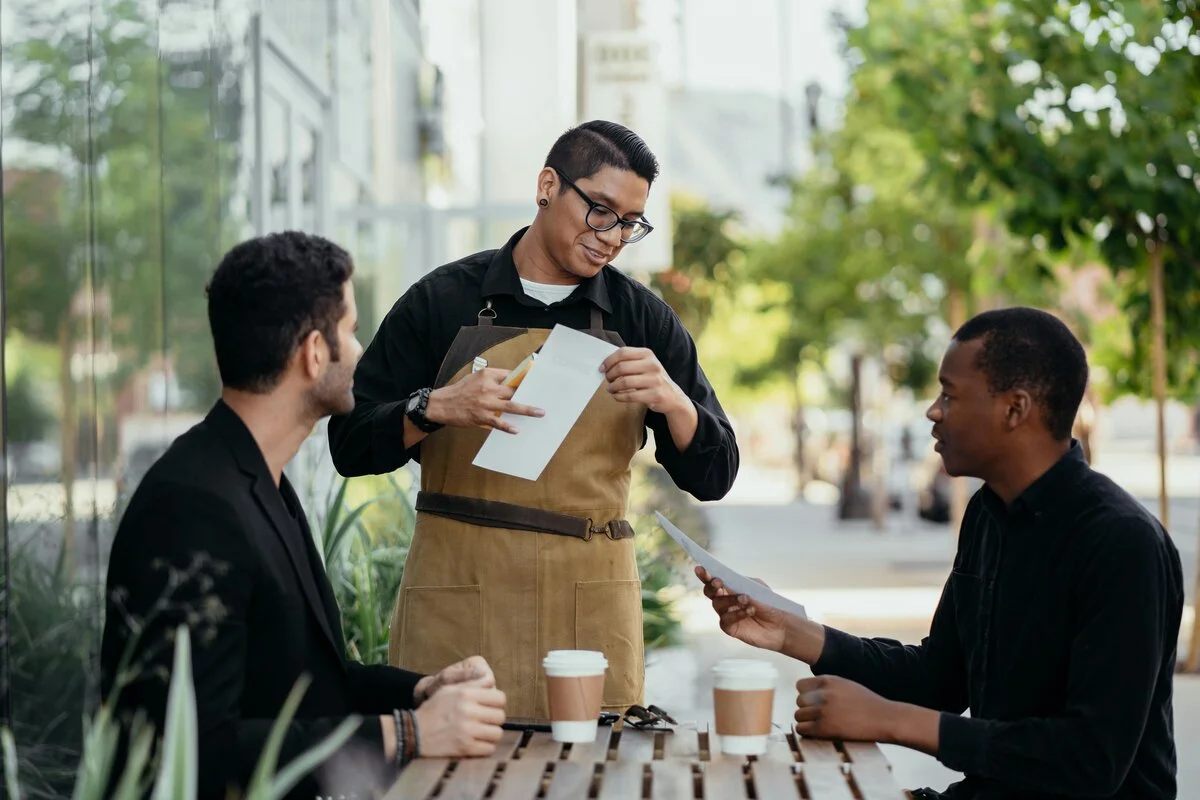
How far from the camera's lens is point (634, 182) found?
357 cm

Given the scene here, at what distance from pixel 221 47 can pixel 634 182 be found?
360 centimetres

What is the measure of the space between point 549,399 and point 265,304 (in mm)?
881

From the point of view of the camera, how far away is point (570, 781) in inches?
98.5

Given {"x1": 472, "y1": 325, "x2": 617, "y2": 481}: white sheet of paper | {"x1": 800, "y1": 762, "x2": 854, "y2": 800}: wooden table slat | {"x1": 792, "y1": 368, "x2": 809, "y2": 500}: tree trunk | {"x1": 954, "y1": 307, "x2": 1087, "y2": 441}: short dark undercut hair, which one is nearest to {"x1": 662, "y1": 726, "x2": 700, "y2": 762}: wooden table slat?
{"x1": 800, "y1": 762, "x2": 854, "y2": 800}: wooden table slat

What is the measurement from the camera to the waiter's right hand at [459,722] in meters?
2.59

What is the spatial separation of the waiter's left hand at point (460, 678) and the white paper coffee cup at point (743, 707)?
383 mm

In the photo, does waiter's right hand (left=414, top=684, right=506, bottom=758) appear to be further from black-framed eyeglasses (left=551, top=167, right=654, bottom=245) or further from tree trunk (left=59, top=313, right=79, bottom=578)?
tree trunk (left=59, top=313, right=79, bottom=578)

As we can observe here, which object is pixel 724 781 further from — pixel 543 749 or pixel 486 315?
pixel 486 315

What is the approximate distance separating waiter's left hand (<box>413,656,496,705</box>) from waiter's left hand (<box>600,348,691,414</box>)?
0.68 meters

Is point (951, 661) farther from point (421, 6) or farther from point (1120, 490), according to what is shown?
point (421, 6)

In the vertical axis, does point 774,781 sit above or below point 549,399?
below

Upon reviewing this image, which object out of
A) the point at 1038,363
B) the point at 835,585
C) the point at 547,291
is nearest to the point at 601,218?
the point at 547,291

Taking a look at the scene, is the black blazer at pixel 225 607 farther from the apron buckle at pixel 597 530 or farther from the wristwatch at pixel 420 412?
the apron buckle at pixel 597 530

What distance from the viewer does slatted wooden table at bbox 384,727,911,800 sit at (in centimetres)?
244
